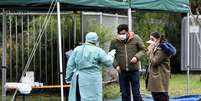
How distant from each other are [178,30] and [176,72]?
1777mm

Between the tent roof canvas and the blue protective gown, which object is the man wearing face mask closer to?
the tent roof canvas

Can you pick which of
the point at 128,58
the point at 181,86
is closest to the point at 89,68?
the point at 128,58

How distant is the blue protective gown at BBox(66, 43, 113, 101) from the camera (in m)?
10.1

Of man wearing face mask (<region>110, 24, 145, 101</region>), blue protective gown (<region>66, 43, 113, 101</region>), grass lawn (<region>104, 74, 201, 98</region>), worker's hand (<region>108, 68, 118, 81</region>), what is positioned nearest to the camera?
blue protective gown (<region>66, 43, 113, 101</region>)

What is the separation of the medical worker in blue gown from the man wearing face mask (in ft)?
5.12

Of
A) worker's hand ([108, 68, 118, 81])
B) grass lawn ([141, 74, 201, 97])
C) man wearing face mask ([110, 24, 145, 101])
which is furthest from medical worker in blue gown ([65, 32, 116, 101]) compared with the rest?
grass lawn ([141, 74, 201, 97])

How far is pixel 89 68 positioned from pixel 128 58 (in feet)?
6.15

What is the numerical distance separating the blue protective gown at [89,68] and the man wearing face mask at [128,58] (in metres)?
1.56

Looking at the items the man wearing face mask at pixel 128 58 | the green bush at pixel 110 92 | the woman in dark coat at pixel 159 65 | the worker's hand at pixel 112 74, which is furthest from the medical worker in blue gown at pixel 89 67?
the worker's hand at pixel 112 74

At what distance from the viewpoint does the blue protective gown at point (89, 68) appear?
10.1 metres

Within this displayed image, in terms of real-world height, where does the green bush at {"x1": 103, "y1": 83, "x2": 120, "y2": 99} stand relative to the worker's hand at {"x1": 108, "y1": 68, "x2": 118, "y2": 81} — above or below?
below

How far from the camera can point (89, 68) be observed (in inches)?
398

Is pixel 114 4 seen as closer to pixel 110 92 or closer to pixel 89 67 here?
→ pixel 89 67

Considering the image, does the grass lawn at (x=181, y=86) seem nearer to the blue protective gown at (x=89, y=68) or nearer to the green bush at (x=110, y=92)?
the green bush at (x=110, y=92)
